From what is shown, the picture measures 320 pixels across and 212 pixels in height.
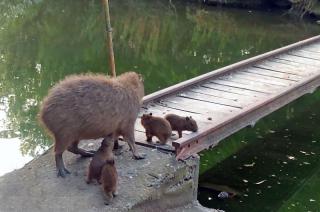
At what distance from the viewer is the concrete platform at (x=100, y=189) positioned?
4.96 m

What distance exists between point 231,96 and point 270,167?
1080 millimetres

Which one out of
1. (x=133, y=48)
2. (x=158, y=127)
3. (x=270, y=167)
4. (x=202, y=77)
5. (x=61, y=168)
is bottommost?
(x=133, y=48)

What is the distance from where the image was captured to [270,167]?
824cm

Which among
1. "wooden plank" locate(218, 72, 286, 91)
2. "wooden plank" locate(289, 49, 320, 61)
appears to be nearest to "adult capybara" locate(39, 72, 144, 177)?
"wooden plank" locate(218, 72, 286, 91)

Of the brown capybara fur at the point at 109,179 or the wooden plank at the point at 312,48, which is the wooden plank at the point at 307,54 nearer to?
the wooden plank at the point at 312,48

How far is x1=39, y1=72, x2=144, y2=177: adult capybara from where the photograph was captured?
5.07m

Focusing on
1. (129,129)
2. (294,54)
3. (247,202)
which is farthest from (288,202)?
(294,54)

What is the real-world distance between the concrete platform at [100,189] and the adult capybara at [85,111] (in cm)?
19

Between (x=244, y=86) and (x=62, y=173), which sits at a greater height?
(x=62, y=173)

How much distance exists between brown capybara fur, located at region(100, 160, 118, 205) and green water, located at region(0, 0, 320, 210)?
2.15 meters

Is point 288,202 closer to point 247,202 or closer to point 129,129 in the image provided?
point 247,202

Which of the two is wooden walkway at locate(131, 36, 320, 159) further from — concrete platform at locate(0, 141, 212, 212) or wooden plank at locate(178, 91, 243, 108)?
concrete platform at locate(0, 141, 212, 212)

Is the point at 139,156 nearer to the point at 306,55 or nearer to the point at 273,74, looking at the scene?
the point at 273,74

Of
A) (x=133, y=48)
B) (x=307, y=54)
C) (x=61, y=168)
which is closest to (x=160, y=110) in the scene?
(x=61, y=168)
